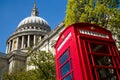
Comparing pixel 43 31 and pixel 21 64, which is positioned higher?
pixel 43 31

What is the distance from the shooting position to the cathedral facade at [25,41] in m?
48.8

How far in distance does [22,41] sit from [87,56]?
5969cm

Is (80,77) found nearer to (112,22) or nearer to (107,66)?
(107,66)

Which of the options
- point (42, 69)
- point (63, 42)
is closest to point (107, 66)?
point (63, 42)

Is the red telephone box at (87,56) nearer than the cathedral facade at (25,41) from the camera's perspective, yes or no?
Yes

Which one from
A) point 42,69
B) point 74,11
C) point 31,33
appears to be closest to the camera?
point 74,11

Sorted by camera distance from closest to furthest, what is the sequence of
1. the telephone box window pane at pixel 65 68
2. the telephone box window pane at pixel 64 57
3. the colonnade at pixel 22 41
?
the telephone box window pane at pixel 65 68 → the telephone box window pane at pixel 64 57 → the colonnade at pixel 22 41

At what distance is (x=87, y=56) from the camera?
697 centimetres

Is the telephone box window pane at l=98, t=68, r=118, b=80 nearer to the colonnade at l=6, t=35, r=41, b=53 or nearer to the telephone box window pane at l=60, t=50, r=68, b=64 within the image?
the telephone box window pane at l=60, t=50, r=68, b=64

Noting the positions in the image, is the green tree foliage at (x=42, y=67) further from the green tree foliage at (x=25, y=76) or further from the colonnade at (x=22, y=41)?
the colonnade at (x=22, y=41)

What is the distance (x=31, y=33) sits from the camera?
221 ft

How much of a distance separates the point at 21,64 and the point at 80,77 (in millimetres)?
47178

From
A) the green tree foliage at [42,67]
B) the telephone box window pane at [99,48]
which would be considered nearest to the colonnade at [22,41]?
the green tree foliage at [42,67]

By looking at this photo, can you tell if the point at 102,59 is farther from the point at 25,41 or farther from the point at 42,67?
the point at 25,41
